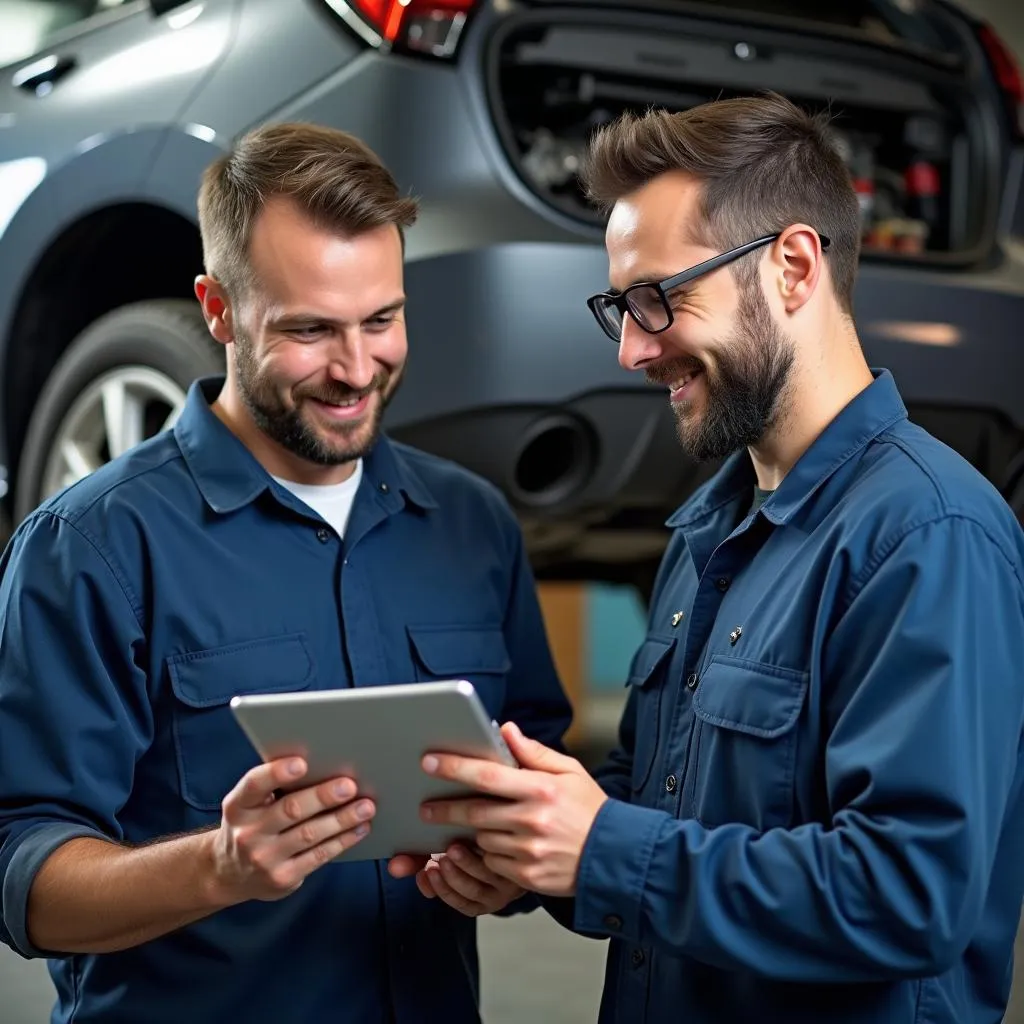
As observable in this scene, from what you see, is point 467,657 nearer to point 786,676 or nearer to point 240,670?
point 240,670

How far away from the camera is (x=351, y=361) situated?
1.70 metres

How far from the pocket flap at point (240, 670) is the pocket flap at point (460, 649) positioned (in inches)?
5.6

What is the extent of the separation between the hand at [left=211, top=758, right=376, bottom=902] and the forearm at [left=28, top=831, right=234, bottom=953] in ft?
0.21

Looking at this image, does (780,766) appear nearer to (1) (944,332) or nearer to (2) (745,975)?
(2) (745,975)

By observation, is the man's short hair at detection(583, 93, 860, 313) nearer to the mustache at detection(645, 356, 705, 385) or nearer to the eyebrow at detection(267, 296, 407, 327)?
the mustache at detection(645, 356, 705, 385)

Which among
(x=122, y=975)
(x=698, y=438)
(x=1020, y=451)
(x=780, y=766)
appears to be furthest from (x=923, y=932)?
(x=1020, y=451)

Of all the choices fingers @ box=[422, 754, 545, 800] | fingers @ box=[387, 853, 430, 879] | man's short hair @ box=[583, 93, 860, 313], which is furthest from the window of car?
fingers @ box=[422, 754, 545, 800]

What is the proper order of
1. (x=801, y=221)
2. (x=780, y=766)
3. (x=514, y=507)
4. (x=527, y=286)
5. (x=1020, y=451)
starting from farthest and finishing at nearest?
1. (x=1020, y=451)
2. (x=514, y=507)
3. (x=527, y=286)
4. (x=801, y=221)
5. (x=780, y=766)

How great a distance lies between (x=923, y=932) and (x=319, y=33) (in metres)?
1.61

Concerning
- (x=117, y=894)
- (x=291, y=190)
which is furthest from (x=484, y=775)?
(x=291, y=190)

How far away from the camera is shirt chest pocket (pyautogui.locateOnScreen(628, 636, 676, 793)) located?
1623 mm

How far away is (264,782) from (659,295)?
0.58m

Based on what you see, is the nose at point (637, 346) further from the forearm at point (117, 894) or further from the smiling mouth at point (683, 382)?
the forearm at point (117, 894)

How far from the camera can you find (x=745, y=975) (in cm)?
135
